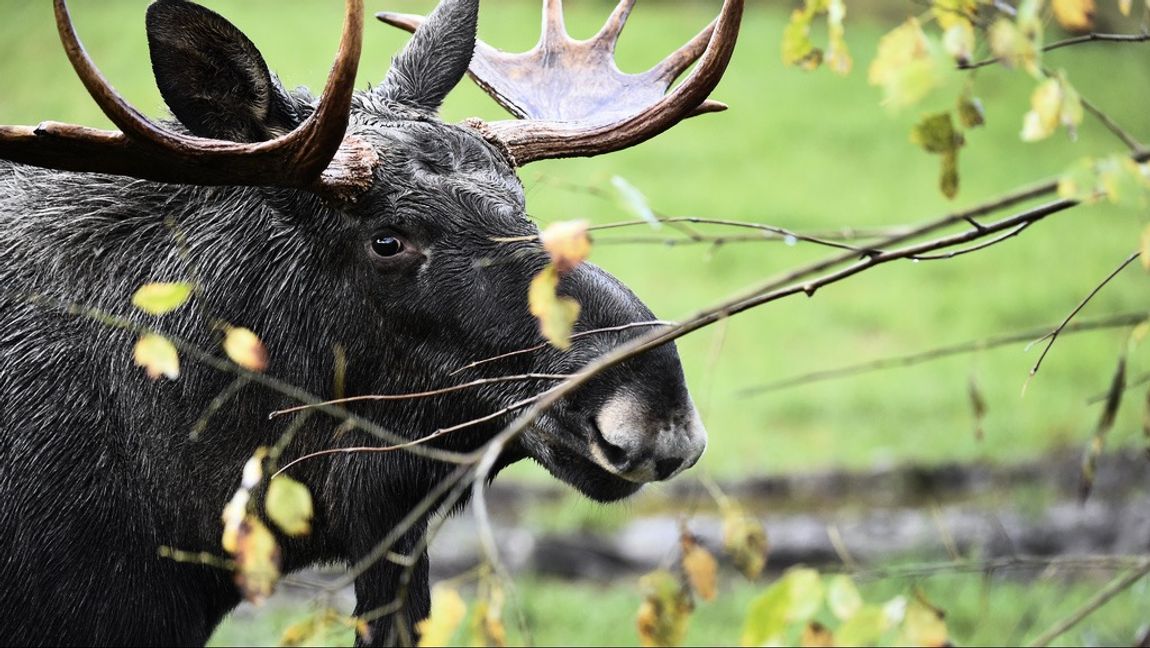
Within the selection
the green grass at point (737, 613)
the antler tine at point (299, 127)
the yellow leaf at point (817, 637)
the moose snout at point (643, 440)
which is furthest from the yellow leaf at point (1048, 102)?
the green grass at point (737, 613)

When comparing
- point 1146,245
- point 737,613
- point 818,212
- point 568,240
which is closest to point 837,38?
point 1146,245

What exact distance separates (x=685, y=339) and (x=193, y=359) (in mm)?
6742

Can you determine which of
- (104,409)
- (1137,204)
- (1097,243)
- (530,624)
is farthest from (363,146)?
(1097,243)

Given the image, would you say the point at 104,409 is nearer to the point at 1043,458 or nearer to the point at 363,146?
the point at 363,146

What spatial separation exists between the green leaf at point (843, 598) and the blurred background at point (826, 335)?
391 mm

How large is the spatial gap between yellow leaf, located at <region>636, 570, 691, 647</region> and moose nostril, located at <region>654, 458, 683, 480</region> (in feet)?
1.67

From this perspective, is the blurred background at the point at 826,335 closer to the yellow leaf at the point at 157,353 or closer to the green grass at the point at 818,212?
the green grass at the point at 818,212

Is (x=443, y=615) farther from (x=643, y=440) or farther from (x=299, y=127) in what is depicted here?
(x=299, y=127)

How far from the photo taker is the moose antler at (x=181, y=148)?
2672 millimetres

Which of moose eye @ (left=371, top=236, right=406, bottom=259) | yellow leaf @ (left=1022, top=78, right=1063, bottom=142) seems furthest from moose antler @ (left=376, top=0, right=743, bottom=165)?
yellow leaf @ (left=1022, top=78, right=1063, bottom=142)

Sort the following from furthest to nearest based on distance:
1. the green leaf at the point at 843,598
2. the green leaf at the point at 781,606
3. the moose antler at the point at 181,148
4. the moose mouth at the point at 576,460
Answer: the moose mouth at the point at 576,460 → the moose antler at the point at 181,148 → the green leaf at the point at 843,598 → the green leaf at the point at 781,606

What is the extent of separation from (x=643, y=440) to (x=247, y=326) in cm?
100

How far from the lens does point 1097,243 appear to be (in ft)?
35.6

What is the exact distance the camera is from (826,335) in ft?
31.0
